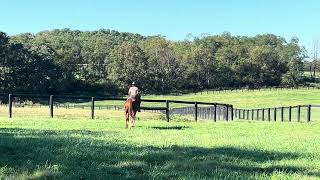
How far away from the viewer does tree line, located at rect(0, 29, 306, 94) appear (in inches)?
5276

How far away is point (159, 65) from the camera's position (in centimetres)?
16338

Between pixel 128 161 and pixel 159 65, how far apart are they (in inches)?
6098

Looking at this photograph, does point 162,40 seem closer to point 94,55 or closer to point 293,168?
point 94,55

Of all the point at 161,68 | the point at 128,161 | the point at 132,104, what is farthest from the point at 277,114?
the point at 161,68

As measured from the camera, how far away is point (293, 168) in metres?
8.45

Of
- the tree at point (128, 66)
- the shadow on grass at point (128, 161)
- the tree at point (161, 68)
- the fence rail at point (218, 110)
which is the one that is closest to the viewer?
the shadow on grass at point (128, 161)

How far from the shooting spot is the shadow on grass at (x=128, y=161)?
7.62m

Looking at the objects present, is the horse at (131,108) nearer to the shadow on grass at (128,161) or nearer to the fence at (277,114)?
the shadow on grass at (128,161)

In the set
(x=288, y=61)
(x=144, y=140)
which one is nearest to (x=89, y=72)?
(x=288, y=61)

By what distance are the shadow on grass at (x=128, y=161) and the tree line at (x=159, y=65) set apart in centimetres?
11283

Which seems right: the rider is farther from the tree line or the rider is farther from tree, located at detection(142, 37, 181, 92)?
tree, located at detection(142, 37, 181, 92)

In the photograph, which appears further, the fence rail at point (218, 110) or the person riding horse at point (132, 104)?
the fence rail at point (218, 110)

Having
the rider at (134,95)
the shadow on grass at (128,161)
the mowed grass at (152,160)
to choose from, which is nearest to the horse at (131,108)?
the rider at (134,95)

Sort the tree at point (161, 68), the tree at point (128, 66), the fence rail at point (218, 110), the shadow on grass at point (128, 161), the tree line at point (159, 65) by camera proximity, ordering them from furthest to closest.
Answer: the tree at point (161, 68)
the tree at point (128, 66)
the tree line at point (159, 65)
the fence rail at point (218, 110)
the shadow on grass at point (128, 161)
